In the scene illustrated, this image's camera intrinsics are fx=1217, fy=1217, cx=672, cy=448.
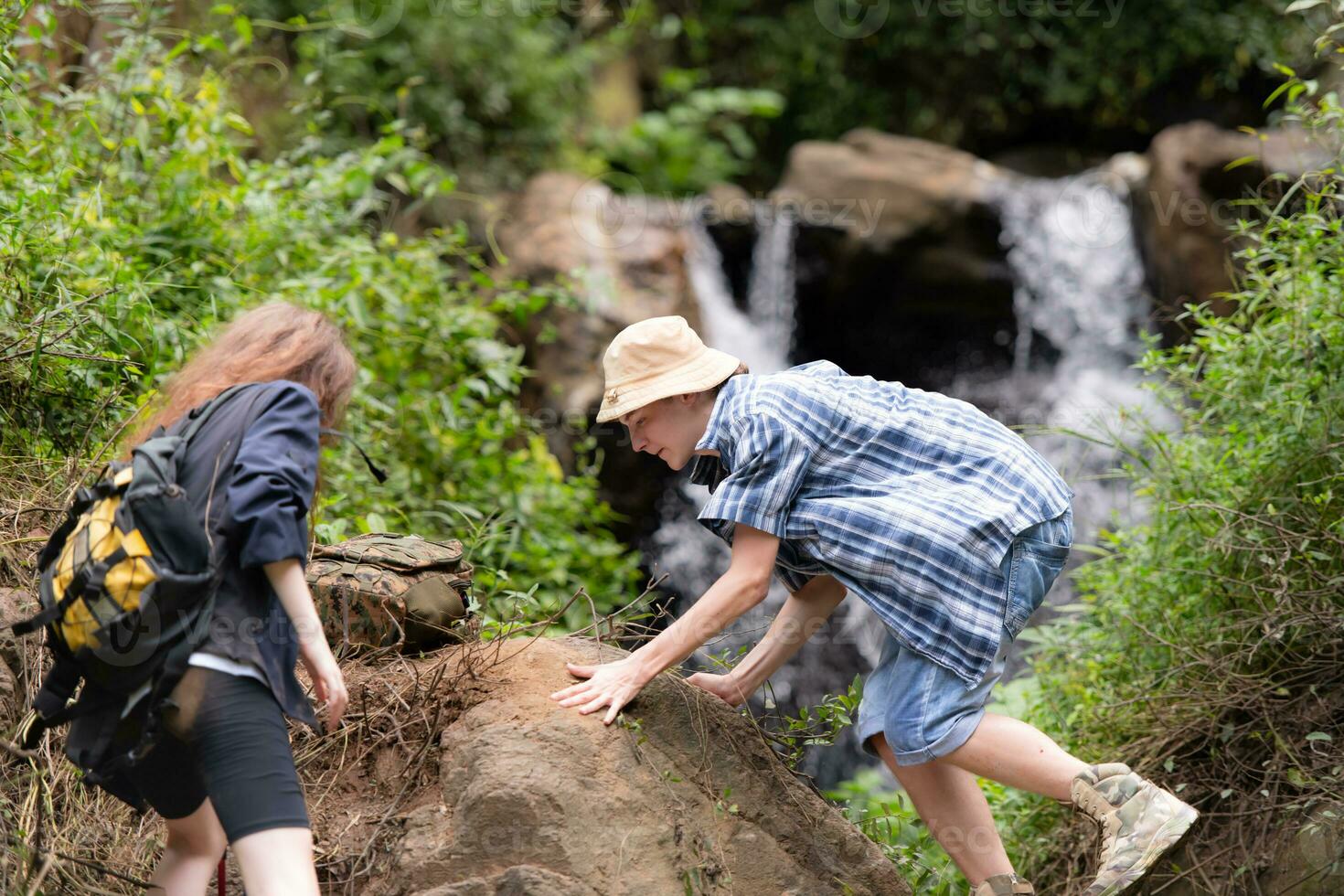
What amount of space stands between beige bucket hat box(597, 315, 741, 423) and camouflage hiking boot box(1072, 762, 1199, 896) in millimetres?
1219

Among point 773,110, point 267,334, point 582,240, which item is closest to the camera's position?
point 267,334

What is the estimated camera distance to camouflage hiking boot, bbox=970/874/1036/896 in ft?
9.14

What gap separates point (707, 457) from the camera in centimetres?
291

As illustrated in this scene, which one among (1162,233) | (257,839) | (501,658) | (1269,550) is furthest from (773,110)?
(257,839)

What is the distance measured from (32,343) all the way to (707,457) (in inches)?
86.1

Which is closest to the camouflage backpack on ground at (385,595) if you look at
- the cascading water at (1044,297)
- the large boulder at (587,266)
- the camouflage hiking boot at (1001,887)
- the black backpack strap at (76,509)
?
the black backpack strap at (76,509)

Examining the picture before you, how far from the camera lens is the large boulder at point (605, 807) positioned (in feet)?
8.51

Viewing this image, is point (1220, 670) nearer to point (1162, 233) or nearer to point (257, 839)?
point (257, 839)

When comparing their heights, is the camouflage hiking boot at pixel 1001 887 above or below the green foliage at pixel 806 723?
below

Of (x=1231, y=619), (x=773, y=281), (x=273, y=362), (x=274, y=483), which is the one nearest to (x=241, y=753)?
(x=274, y=483)

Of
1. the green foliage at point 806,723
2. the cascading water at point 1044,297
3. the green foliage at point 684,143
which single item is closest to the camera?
the green foliage at point 806,723

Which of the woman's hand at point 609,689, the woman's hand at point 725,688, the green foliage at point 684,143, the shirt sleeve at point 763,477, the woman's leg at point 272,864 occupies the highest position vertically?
the shirt sleeve at point 763,477

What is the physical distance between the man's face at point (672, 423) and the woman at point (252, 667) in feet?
2.43

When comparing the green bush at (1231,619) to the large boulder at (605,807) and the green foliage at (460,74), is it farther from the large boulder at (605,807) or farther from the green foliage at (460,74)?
the green foliage at (460,74)
